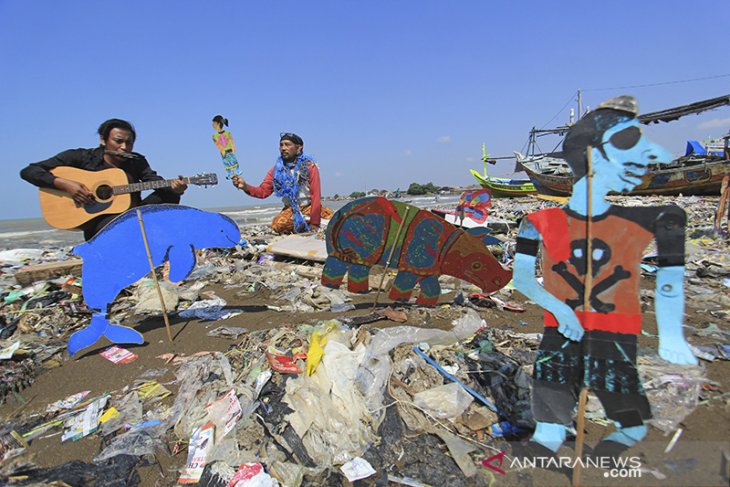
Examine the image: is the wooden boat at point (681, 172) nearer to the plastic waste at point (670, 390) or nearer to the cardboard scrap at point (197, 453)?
the plastic waste at point (670, 390)

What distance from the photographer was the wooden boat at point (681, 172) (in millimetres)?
12758

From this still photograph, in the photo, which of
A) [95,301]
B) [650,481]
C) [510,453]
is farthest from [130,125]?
[650,481]

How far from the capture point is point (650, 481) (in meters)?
1.81

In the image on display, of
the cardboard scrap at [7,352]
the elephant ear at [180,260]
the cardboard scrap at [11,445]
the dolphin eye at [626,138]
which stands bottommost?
the cardboard scrap at [11,445]

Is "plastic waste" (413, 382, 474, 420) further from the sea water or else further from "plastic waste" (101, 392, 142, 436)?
the sea water

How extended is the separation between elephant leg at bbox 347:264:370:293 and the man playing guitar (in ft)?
6.60

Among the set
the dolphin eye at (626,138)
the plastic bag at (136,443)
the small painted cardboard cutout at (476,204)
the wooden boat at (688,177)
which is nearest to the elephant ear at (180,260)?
the plastic bag at (136,443)

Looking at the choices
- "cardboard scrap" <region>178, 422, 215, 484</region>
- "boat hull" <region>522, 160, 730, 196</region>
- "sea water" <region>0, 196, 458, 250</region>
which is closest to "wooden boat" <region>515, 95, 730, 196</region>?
"boat hull" <region>522, 160, 730, 196</region>

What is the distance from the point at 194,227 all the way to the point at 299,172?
2.69m

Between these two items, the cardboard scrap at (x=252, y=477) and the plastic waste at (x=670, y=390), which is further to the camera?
the plastic waste at (x=670, y=390)

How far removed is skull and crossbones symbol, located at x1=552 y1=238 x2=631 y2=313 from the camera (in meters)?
1.79

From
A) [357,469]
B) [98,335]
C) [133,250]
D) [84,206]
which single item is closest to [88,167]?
[84,206]

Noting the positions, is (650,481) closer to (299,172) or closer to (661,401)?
(661,401)

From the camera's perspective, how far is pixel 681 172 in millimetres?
15500
